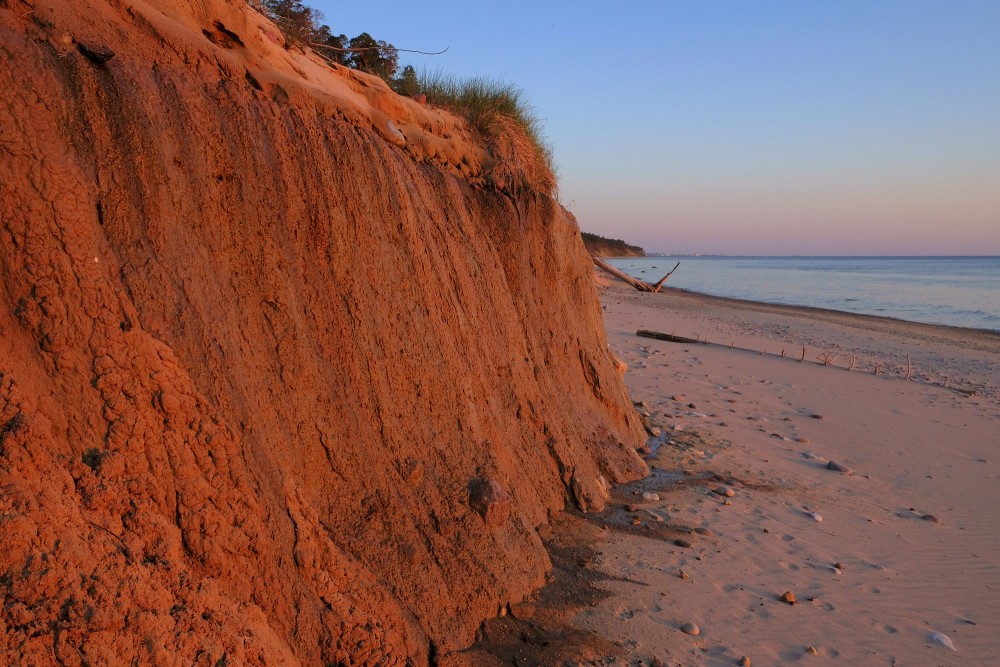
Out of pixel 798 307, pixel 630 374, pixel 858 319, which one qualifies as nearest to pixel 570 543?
pixel 630 374

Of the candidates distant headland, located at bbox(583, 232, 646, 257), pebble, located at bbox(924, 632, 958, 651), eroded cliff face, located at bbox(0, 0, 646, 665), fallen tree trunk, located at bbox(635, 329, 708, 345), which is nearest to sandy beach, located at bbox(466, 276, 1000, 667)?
pebble, located at bbox(924, 632, 958, 651)

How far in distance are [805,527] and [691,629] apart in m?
2.74

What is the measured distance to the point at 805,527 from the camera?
685cm

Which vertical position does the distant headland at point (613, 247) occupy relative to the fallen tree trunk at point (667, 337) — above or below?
above

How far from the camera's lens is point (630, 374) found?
1338cm

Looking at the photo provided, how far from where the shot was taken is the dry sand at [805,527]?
16.0 feet

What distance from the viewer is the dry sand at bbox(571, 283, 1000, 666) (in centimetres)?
487

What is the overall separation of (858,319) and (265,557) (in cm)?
3712

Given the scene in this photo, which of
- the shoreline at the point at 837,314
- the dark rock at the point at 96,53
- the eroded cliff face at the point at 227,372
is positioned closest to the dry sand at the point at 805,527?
the eroded cliff face at the point at 227,372

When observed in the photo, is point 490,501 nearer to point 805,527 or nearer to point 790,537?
point 790,537

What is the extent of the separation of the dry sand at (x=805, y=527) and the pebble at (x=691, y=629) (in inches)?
1.3

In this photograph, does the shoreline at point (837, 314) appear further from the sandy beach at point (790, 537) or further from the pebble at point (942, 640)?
the pebble at point (942, 640)

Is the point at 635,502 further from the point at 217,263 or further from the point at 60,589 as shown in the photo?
the point at 60,589

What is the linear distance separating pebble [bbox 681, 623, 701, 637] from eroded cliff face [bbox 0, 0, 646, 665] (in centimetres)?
115
